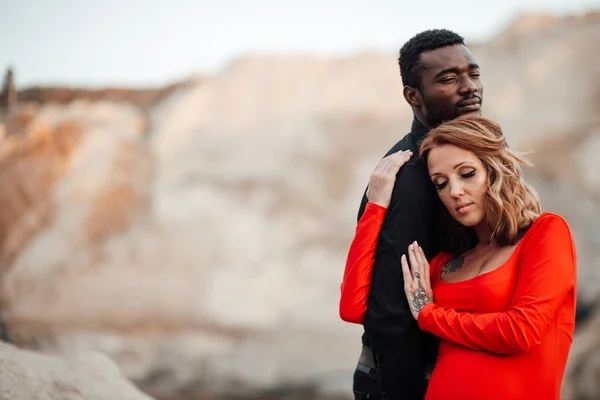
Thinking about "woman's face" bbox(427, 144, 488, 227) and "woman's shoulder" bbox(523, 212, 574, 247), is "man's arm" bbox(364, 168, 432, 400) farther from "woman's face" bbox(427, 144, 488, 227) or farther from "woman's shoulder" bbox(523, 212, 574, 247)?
"woman's shoulder" bbox(523, 212, 574, 247)

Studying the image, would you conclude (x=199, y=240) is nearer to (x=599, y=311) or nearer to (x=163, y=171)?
(x=163, y=171)

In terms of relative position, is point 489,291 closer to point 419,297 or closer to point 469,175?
point 419,297

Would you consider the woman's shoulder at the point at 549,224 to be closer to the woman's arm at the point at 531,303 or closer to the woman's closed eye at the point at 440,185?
the woman's arm at the point at 531,303

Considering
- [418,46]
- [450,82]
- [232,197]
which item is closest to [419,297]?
[450,82]

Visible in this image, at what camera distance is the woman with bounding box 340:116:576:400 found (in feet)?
5.28

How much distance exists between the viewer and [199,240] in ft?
30.0

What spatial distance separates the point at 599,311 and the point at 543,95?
11.4ft

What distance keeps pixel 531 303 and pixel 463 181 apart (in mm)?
371

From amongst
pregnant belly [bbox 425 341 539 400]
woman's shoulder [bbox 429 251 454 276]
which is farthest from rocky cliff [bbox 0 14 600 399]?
pregnant belly [bbox 425 341 539 400]

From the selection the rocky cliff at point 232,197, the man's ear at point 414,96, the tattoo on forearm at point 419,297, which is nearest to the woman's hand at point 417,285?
the tattoo on forearm at point 419,297

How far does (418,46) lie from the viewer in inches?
75.0

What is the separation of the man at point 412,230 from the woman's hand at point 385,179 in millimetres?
18

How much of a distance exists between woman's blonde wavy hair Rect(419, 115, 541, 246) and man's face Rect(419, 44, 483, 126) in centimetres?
8

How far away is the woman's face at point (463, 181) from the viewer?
5.75ft
